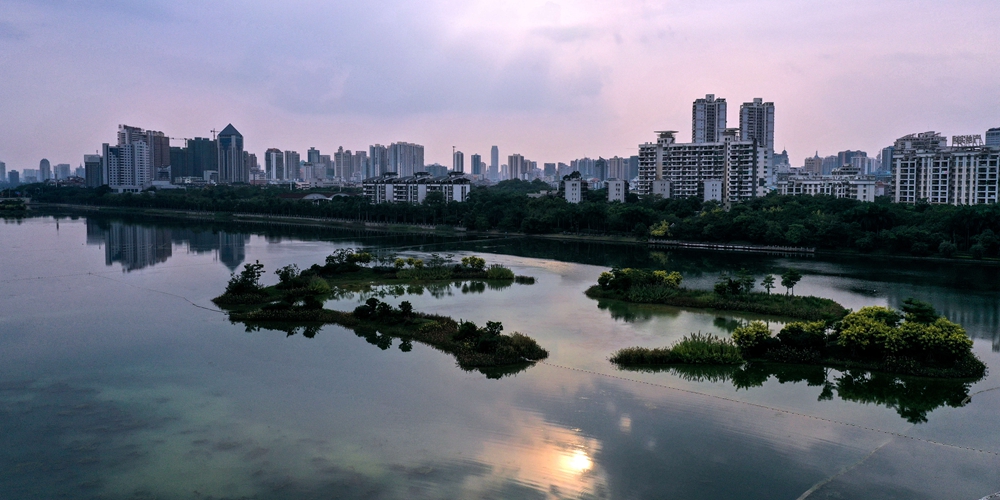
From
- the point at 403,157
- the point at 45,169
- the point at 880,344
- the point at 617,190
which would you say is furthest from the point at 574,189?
the point at 45,169

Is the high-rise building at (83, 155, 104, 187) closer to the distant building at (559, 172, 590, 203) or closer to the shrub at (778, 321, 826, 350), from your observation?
the distant building at (559, 172, 590, 203)

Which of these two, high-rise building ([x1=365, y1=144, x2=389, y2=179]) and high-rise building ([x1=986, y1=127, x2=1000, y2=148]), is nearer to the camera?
high-rise building ([x1=986, y1=127, x2=1000, y2=148])

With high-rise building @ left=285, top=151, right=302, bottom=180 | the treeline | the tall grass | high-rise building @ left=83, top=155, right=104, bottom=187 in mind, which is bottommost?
the tall grass

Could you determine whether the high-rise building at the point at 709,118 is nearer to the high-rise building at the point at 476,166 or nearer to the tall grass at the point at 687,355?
the tall grass at the point at 687,355

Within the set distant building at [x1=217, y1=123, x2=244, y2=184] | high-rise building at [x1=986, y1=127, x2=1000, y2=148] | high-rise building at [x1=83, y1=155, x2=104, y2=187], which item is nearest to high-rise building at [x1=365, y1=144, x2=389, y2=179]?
distant building at [x1=217, y1=123, x2=244, y2=184]

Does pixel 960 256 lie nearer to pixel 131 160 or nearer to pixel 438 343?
pixel 438 343

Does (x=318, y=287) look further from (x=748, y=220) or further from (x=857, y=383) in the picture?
(x=748, y=220)
